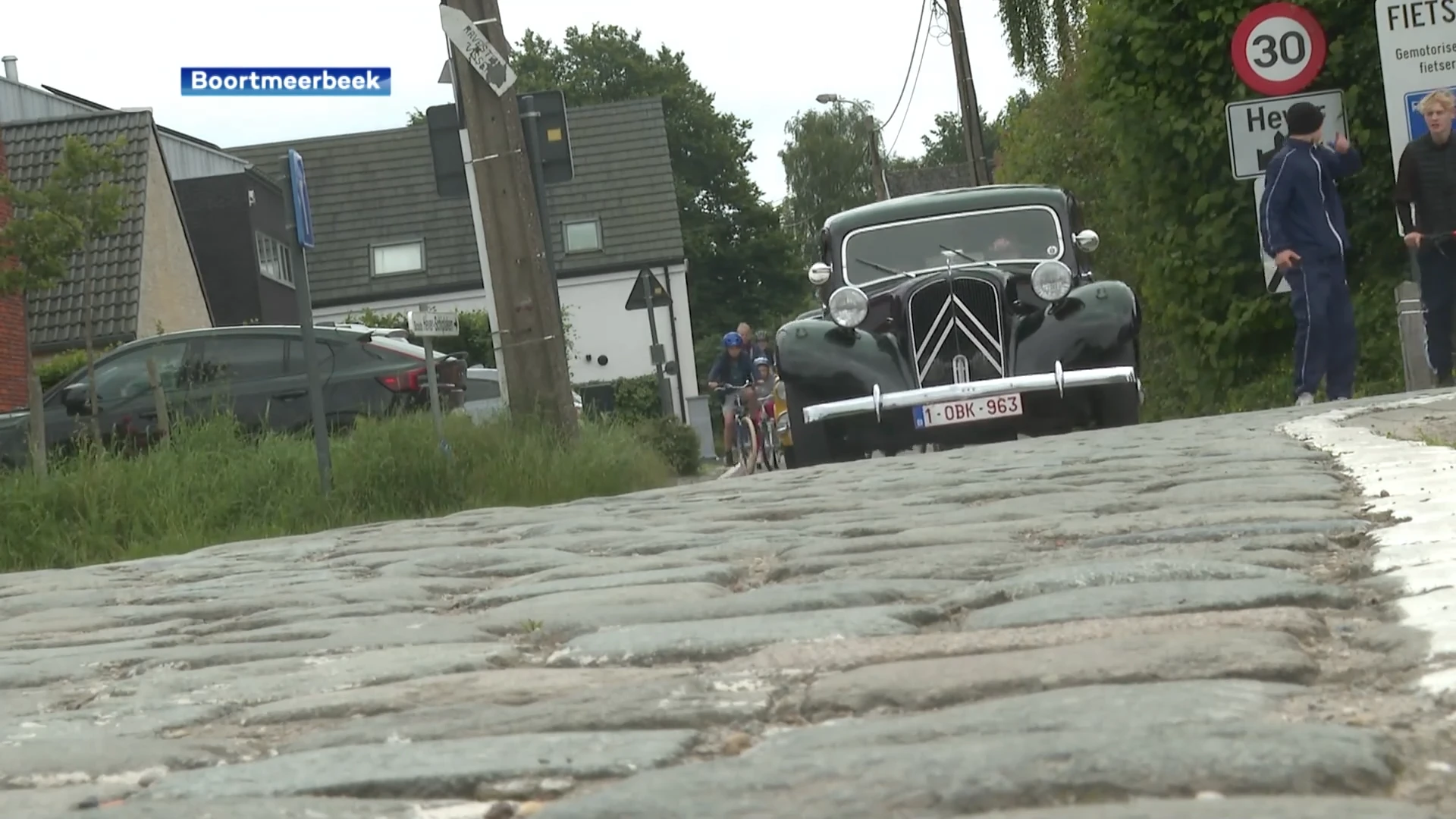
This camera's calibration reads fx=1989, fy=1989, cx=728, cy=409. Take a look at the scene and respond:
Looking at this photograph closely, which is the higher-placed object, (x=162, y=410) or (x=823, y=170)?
(x=823, y=170)

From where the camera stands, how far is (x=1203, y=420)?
1035 cm

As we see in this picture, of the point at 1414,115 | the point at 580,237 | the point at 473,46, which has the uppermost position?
the point at 580,237

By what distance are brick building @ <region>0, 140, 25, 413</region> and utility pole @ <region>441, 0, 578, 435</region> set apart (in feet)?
50.3

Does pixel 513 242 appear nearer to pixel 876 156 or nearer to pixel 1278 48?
pixel 1278 48

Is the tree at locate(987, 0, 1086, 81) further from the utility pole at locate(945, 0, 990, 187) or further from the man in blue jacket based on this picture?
the man in blue jacket

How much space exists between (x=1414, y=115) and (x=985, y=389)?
380cm

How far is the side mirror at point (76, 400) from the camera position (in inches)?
573

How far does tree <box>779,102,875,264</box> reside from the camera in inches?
3282

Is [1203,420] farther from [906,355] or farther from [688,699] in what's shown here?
[688,699]

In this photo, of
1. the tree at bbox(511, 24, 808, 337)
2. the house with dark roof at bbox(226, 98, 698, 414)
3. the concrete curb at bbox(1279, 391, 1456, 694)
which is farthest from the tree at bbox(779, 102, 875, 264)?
the concrete curb at bbox(1279, 391, 1456, 694)

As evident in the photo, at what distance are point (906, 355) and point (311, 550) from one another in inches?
201

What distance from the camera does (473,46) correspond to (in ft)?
38.0

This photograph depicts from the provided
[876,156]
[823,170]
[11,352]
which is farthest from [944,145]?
[11,352]

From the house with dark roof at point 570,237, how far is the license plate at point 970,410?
120 ft
